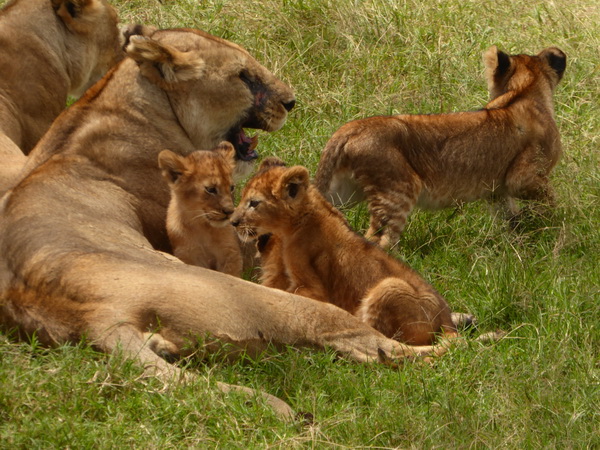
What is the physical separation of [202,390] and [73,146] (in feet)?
6.19

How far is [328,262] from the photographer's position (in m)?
6.18

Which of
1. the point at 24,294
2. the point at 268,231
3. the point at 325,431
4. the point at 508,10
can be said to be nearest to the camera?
the point at 325,431

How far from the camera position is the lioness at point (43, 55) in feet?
24.9

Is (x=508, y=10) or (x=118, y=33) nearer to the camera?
(x=118, y=33)

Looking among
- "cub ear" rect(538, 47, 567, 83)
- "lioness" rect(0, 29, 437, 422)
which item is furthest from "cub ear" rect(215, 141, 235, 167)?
"cub ear" rect(538, 47, 567, 83)

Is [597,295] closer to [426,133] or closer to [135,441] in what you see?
[426,133]

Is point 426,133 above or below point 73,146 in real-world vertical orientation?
below

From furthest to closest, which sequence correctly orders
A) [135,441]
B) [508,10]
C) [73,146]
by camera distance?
[508,10]
[73,146]
[135,441]

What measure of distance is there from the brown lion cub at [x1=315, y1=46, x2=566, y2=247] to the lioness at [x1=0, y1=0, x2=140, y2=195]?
6.01 ft

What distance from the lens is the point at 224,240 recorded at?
6.21m

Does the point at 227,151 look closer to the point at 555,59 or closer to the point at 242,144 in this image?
the point at 242,144

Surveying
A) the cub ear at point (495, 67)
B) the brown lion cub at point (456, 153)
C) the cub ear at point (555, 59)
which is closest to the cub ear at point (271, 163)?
the brown lion cub at point (456, 153)

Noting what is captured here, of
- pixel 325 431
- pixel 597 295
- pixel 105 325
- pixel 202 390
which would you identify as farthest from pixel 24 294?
pixel 597 295

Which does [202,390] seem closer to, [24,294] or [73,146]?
[24,294]
